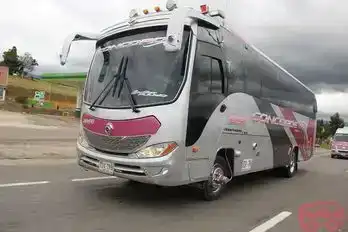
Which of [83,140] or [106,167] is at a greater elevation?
[83,140]

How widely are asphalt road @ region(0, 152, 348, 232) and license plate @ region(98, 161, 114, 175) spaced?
0.57m

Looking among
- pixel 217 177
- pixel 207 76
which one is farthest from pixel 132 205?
pixel 207 76

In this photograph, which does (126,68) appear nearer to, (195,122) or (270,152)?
(195,122)

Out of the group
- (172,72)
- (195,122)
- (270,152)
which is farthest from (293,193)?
(172,72)

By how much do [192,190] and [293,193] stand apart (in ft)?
9.20

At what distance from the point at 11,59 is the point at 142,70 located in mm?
136057

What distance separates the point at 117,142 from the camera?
7395 mm

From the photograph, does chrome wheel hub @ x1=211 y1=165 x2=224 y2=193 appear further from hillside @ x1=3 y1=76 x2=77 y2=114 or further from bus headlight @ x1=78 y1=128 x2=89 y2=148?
hillside @ x1=3 y1=76 x2=77 y2=114

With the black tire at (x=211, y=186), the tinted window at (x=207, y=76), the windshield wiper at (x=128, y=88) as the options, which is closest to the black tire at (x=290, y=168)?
the black tire at (x=211, y=186)

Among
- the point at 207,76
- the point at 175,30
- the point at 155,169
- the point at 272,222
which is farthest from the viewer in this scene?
the point at 207,76

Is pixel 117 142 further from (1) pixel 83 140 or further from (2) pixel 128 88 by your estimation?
(1) pixel 83 140

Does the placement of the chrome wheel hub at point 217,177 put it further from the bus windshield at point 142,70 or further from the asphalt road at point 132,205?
the bus windshield at point 142,70

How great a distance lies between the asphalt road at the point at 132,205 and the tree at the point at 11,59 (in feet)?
425

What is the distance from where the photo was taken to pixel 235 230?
6.61 m
